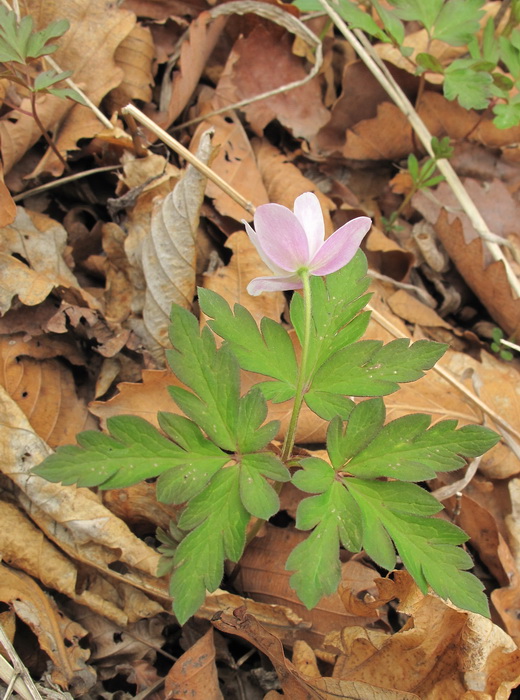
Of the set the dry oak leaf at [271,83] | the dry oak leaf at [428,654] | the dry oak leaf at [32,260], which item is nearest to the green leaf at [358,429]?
the dry oak leaf at [428,654]

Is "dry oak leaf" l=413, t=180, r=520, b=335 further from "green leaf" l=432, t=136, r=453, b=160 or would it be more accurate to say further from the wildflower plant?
the wildflower plant

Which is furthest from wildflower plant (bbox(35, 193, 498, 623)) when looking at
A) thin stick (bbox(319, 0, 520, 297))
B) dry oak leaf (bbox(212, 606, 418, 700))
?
thin stick (bbox(319, 0, 520, 297))

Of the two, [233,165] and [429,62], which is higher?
[429,62]

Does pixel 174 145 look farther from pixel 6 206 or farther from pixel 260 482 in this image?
pixel 260 482

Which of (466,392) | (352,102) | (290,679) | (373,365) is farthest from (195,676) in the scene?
(352,102)

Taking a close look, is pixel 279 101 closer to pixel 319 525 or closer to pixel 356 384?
pixel 356 384

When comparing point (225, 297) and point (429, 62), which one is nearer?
point (225, 297)
